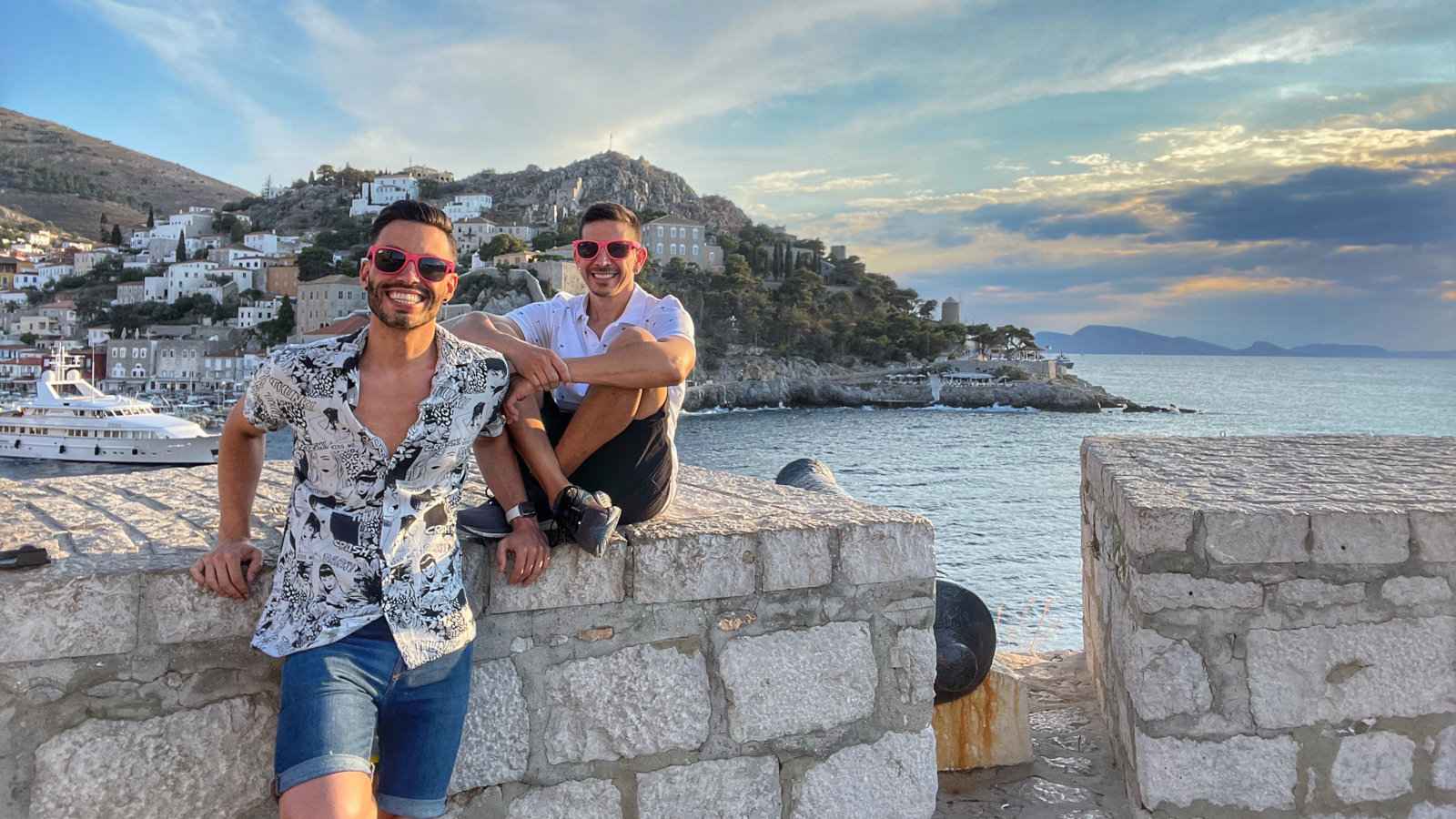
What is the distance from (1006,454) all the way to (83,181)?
166422mm

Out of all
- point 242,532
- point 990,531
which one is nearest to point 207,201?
point 990,531

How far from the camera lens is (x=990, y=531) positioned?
83.4ft

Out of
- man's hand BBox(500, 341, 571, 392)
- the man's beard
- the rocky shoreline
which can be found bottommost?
the rocky shoreline

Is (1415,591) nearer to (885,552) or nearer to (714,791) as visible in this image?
(885,552)

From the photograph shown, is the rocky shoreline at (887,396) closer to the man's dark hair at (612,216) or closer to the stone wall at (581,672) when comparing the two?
the man's dark hair at (612,216)

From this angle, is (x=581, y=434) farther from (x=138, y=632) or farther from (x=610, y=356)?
(x=138, y=632)

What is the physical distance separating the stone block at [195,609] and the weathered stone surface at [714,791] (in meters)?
1.13

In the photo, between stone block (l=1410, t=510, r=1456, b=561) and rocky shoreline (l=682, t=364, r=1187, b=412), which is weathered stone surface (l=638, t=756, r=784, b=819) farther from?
rocky shoreline (l=682, t=364, r=1187, b=412)

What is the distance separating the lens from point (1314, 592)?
295 cm

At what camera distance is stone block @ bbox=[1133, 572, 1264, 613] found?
295cm

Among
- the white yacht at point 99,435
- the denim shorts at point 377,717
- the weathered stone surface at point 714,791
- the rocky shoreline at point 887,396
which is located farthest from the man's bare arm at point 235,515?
the rocky shoreline at point 887,396

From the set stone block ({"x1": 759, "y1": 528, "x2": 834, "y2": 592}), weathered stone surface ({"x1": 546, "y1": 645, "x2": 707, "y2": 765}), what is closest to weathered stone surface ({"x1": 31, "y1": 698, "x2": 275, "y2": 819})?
weathered stone surface ({"x1": 546, "y1": 645, "x2": 707, "y2": 765})

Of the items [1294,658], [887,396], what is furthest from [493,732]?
[887,396]

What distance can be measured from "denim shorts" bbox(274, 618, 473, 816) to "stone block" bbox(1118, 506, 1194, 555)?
212cm
